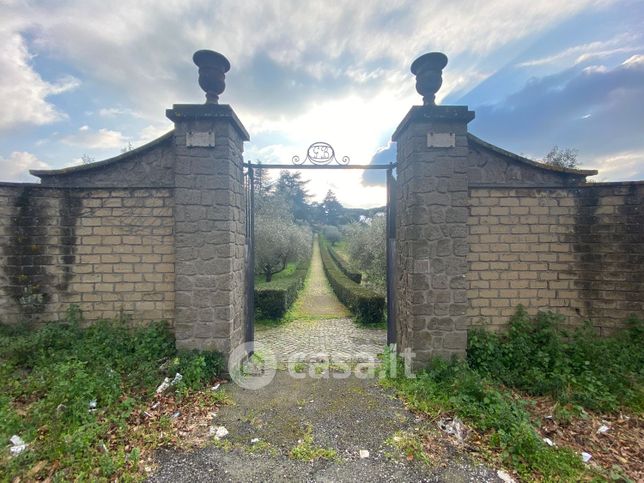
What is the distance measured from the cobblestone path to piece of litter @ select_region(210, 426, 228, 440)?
1.91m

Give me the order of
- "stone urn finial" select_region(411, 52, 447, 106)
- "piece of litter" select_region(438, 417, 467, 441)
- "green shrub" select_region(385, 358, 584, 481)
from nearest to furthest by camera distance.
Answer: "green shrub" select_region(385, 358, 584, 481), "piece of litter" select_region(438, 417, 467, 441), "stone urn finial" select_region(411, 52, 447, 106)

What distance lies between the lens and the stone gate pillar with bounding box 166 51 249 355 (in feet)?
13.0

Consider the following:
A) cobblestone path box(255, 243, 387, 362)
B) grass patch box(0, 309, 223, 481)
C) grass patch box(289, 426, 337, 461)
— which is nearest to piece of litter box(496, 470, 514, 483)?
grass patch box(289, 426, 337, 461)

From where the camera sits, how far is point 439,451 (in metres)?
2.79

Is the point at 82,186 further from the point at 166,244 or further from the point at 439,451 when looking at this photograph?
the point at 439,451

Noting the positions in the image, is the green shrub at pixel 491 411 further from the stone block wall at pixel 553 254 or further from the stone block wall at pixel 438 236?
the stone block wall at pixel 553 254

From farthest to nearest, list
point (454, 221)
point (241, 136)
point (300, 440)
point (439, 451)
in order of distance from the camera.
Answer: point (241, 136), point (454, 221), point (300, 440), point (439, 451)

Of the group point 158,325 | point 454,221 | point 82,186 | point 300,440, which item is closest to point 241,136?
point 82,186

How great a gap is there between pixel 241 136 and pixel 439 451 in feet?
15.2

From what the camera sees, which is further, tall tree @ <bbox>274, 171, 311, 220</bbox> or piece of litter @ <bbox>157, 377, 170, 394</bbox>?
tall tree @ <bbox>274, 171, 311, 220</bbox>

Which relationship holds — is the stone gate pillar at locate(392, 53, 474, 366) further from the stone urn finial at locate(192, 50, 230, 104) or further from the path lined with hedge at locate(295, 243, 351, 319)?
the path lined with hedge at locate(295, 243, 351, 319)

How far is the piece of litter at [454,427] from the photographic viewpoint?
9.78 ft

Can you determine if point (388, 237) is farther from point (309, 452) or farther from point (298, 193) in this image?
point (298, 193)

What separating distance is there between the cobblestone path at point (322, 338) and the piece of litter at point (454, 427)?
1946 mm
